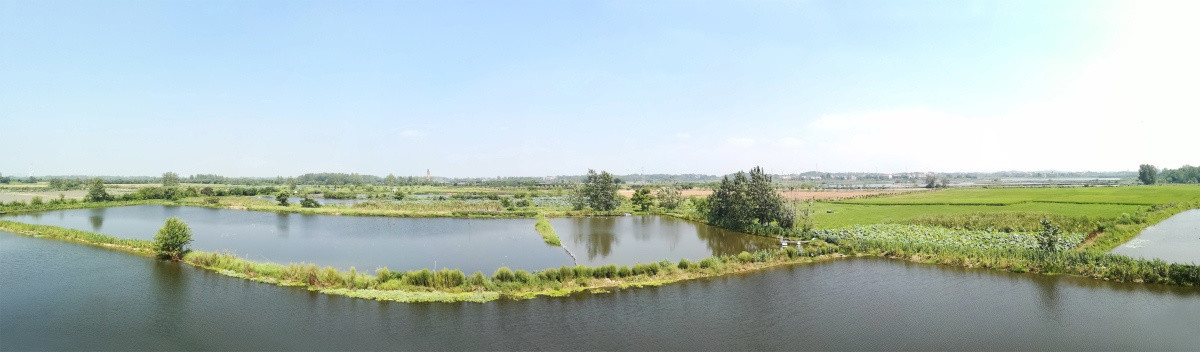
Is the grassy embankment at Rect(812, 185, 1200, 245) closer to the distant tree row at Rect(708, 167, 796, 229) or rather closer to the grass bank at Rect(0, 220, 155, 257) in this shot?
the distant tree row at Rect(708, 167, 796, 229)

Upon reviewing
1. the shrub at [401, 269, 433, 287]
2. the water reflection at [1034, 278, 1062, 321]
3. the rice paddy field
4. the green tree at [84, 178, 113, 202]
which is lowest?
the water reflection at [1034, 278, 1062, 321]

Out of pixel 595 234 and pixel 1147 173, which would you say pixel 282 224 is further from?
pixel 1147 173

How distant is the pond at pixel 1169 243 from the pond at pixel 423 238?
20870 mm

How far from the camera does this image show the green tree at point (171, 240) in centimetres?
2730

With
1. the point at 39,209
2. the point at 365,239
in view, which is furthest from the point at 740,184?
the point at 39,209

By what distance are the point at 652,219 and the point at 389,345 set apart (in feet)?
128

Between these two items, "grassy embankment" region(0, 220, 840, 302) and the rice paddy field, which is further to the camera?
the rice paddy field

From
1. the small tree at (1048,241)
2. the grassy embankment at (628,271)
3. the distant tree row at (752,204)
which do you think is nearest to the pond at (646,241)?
the distant tree row at (752,204)

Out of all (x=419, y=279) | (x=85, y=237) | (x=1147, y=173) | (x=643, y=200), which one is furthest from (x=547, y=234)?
(x=1147, y=173)

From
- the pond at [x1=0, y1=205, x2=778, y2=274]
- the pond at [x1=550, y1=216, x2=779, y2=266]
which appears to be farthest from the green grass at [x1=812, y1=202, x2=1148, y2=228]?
the pond at [x1=0, y1=205, x2=778, y2=274]

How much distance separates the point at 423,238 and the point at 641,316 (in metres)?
23.9

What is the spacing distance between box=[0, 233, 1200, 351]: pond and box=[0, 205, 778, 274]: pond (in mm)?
6723

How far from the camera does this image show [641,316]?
18.1 m

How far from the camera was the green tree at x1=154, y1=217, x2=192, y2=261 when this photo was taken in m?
27.3
